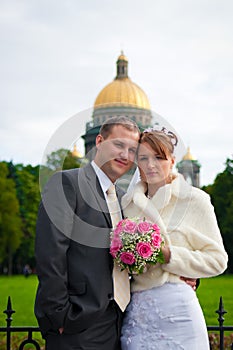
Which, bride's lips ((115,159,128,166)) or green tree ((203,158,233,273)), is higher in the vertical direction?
green tree ((203,158,233,273))

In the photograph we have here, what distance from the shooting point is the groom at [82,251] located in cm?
334

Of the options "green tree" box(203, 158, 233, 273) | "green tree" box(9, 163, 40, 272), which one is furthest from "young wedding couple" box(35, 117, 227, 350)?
"green tree" box(9, 163, 40, 272)

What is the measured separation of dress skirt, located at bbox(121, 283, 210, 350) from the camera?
350 centimetres

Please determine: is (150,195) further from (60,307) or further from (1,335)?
(1,335)

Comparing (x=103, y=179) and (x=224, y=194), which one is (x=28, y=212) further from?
(x=103, y=179)

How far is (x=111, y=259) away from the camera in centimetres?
359

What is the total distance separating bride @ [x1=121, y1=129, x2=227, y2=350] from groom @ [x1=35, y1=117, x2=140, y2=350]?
5.1 inches

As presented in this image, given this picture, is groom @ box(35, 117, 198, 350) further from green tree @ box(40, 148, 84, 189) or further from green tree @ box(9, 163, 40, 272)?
green tree @ box(9, 163, 40, 272)

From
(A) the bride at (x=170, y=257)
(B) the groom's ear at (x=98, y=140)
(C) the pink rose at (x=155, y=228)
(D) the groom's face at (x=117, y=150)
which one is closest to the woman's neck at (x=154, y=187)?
(A) the bride at (x=170, y=257)

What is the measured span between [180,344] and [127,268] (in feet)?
1.83

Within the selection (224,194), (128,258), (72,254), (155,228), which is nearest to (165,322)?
(128,258)

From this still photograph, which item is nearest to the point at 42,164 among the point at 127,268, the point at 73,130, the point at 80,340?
the point at 73,130

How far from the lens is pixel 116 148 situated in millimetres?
3551

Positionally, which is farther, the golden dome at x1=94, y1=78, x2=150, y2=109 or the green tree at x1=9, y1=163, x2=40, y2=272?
the green tree at x1=9, y1=163, x2=40, y2=272
